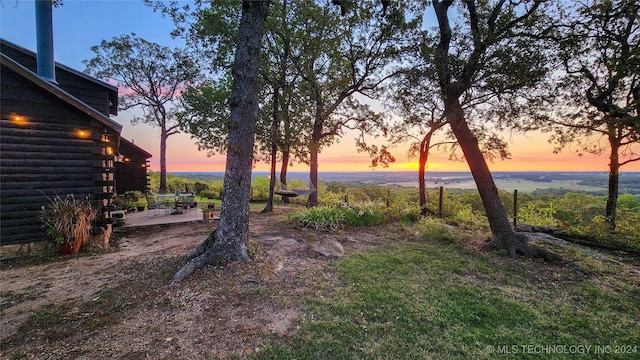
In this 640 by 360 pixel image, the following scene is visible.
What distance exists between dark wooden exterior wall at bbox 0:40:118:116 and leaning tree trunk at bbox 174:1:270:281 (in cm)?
775

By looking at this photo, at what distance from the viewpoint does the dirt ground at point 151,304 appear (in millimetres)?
2143

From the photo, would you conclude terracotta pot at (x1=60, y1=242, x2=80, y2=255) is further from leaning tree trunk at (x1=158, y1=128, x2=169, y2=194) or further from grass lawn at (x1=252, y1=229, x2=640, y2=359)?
leaning tree trunk at (x1=158, y1=128, x2=169, y2=194)

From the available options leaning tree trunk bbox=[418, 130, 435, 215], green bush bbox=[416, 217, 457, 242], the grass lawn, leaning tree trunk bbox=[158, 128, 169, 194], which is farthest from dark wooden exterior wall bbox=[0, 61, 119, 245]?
leaning tree trunk bbox=[158, 128, 169, 194]

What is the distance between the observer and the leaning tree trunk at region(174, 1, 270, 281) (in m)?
3.80

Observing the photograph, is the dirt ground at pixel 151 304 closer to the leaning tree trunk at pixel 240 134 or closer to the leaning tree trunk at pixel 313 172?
the leaning tree trunk at pixel 240 134

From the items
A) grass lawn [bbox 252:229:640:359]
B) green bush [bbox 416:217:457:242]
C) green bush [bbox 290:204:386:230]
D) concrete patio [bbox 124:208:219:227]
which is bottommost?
concrete patio [bbox 124:208:219:227]

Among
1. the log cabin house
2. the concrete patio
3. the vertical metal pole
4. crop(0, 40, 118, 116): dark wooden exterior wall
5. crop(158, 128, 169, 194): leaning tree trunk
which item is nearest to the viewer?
the log cabin house

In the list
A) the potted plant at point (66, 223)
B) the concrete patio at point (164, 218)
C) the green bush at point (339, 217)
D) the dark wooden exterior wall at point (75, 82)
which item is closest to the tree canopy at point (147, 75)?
the dark wooden exterior wall at point (75, 82)

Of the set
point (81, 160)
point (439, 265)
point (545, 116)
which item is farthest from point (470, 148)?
A: point (81, 160)

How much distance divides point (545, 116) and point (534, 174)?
19.8 meters

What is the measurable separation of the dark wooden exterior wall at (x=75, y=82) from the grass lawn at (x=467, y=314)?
9978mm

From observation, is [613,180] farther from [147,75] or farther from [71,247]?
[147,75]

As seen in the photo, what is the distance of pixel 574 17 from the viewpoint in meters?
4.91

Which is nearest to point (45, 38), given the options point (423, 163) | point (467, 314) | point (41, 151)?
point (41, 151)
